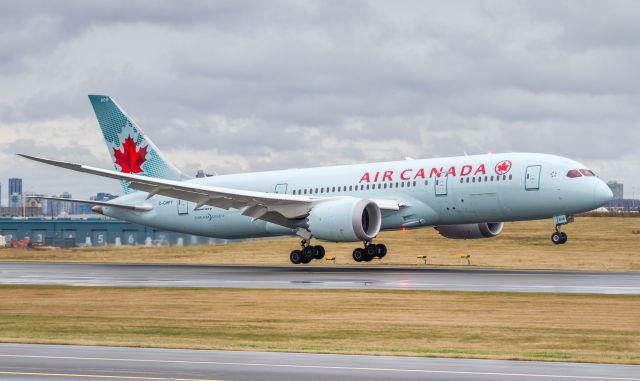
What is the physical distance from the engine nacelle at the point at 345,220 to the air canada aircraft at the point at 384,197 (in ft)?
0.14

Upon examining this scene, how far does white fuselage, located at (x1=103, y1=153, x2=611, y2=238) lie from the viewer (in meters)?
44.2

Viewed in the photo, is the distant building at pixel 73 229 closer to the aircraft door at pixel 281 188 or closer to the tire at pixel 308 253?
the aircraft door at pixel 281 188

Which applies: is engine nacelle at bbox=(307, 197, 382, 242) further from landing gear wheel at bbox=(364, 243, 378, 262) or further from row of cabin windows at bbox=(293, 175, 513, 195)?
row of cabin windows at bbox=(293, 175, 513, 195)

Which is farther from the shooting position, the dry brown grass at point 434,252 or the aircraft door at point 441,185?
the dry brown grass at point 434,252

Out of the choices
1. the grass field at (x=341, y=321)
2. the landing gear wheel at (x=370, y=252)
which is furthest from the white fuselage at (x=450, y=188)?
the grass field at (x=341, y=321)

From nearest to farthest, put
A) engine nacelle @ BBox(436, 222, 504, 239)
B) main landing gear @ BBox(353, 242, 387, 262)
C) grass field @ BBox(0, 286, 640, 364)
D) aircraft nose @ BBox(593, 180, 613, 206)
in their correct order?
grass field @ BBox(0, 286, 640, 364) < aircraft nose @ BBox(593, 180, 613, 206) < main landing gear @ BBox(353, 242, 387, 262) < engine nacelle @ BBox(436, 222, 504, 239)

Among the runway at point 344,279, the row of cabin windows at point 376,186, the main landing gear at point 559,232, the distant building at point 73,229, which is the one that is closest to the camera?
the runway at point 344,279

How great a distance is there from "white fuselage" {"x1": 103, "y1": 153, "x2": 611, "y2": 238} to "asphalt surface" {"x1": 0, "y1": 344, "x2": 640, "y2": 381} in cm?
2783

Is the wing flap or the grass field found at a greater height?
the wing flap

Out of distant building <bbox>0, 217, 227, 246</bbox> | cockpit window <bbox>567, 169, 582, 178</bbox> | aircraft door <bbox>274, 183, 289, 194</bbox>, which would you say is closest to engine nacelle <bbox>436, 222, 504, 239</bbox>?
cockpit window <bbox>567, 169, 582, 178</bbox>

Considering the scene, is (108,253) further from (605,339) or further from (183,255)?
(605,339)

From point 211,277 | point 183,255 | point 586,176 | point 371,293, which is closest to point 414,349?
point 371,293

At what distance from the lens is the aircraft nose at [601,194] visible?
44.0 meters

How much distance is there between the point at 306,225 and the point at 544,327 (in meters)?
25.4
